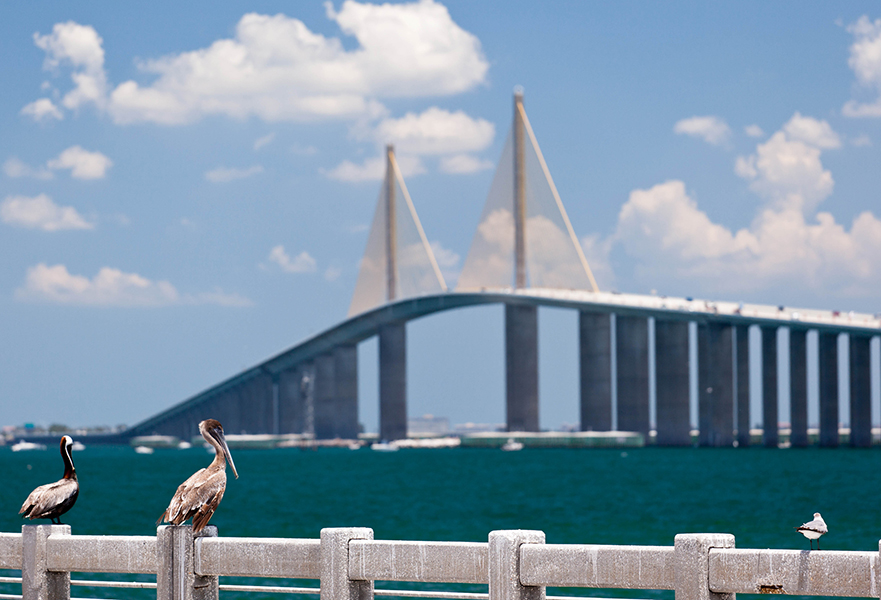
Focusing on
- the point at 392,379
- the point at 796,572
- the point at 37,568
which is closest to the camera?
the point at 796,572

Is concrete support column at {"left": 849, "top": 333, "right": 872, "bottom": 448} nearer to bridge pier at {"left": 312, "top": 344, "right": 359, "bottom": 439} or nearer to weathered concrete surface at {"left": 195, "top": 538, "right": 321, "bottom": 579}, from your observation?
bridge pier at {"left": 312, "top": 344, "right": 359, "bottom": 439}

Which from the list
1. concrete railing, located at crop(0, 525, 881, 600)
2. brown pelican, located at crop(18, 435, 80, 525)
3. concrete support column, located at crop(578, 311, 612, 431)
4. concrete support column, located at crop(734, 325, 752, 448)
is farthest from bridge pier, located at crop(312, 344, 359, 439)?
concrete railing, located at crop(0, 525, 881, 600)

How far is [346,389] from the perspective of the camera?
15238 centimetres

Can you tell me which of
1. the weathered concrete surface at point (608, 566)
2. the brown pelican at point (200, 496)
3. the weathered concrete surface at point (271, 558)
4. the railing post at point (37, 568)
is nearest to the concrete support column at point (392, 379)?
the railing post at point (37, 568)

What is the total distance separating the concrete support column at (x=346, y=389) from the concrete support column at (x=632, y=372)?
39583mm

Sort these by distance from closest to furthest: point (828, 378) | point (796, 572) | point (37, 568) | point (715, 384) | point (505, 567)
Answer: point (796, 572) → point (505, 567) → point (37, 568) → point (828, 378) → point (715, 384)

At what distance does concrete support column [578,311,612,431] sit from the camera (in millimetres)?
117875

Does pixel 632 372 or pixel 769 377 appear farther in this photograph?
pixel 632 372

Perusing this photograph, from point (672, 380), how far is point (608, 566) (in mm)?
107953

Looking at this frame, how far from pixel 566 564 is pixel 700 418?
110 m

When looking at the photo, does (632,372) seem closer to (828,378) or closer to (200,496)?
(828,378)

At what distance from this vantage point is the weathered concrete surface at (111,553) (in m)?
10.8

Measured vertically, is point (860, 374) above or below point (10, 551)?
below

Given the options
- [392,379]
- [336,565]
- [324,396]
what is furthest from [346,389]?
[336,565]
